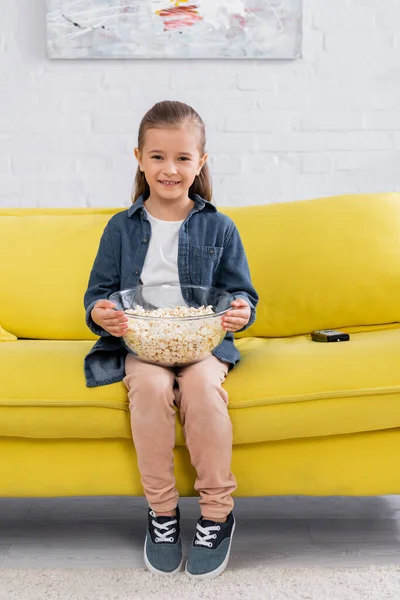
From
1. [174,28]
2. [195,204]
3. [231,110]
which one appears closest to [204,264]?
[195,204]

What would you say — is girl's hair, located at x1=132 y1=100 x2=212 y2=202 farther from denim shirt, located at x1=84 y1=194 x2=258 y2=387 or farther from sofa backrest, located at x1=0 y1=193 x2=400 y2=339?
sofa backrest, located at x1=0 y1=193 x2=400 y2=339

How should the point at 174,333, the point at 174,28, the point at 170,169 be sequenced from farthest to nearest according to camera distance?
1. the point at 174,28
2. the point at 170,169
3. the point at 174,333

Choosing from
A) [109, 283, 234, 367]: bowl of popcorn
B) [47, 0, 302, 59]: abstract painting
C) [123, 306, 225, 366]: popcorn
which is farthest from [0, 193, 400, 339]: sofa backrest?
[47, 0, 302, 59]: abstract painting

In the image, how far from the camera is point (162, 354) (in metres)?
1.50

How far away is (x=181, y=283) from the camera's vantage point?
1730mm

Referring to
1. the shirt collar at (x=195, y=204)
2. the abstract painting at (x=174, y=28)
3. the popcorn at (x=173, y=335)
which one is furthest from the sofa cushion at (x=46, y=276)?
the abstract painting at (x=174, y=28)

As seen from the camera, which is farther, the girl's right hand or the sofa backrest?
the sofa backrest

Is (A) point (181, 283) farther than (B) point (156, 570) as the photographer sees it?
Yes

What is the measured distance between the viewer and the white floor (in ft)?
5.31

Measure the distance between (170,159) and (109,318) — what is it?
41 cm

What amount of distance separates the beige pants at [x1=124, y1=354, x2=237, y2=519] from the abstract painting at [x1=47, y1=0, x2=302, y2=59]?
151 centimetres

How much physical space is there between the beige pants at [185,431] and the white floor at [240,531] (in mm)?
183

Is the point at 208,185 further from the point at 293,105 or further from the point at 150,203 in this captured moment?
the point at 293,105

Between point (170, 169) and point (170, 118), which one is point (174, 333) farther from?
point (170, 118)
